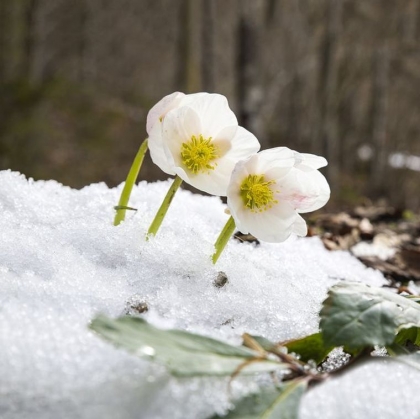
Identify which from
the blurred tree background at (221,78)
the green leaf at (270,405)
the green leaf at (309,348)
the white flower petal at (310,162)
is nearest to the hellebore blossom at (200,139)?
the white flower petal at (310,162)

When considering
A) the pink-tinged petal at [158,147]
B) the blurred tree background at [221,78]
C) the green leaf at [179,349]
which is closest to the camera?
the green leaf at [179,349]

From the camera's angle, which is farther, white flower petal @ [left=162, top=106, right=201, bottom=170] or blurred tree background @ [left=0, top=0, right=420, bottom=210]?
blurred tree background @ [left=0, top=0, right=420, bottom=210]

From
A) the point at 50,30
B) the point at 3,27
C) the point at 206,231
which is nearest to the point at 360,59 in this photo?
the point at 3,27

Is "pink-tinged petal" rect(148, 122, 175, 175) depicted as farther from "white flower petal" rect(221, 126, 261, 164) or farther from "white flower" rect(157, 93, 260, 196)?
"white flower petal" rect(221, 126, 261, 164)

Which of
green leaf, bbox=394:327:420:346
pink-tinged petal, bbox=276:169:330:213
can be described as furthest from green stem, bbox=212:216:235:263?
green leaf, bbox=394:327:420:346

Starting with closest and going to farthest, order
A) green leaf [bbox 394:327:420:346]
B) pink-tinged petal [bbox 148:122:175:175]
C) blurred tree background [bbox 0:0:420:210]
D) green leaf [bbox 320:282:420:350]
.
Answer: green leaf [bbox 320:282:420:350] → green leaf [bbox 394:327:420:346] → pink-tinged petal [bbox 148:122:175:175] → blurred tree background [bbox 0:0:420:210]

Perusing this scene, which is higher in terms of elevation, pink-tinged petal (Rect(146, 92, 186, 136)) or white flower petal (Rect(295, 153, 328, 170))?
pink-tinged petal (Rect(146, 92, 186, 136))

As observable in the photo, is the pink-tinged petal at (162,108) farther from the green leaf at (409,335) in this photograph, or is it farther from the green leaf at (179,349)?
the green leaf at (409,335)

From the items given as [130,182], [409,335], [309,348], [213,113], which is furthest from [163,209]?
[409,335]
